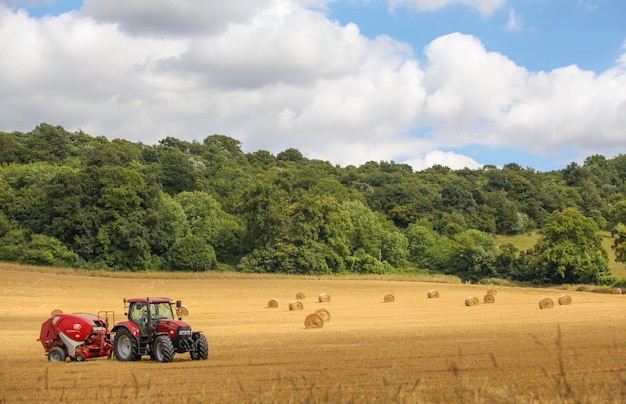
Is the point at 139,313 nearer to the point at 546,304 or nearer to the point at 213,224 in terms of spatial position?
the point at 546,304

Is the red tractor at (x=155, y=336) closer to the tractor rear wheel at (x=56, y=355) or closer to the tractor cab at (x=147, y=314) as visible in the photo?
the tractor cab at (x=147, y=314)

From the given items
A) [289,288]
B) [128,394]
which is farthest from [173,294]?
[128,394]

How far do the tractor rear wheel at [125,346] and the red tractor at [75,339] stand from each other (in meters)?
0.68

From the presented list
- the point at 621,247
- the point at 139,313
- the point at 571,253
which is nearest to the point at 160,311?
the point at 139,313

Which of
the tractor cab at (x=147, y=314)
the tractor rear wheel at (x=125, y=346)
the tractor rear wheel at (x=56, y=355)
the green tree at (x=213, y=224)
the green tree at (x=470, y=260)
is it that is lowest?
the tractor rear wheel at (x=56, y=355)


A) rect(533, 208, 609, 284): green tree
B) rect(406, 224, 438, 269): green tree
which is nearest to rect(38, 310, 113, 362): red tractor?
rect(533, 208, 609, 284): green tree

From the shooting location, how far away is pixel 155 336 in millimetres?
18938

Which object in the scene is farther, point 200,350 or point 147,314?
point 147,314

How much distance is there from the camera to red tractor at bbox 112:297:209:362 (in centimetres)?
1828

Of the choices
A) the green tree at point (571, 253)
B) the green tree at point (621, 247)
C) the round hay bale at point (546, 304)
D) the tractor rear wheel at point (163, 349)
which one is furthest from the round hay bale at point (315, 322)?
the green tree at point (621, 247)

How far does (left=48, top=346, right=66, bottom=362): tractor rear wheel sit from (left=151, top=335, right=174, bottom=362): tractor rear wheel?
121 inches

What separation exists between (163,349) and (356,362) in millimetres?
5525

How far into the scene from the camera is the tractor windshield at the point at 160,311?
19258 millimetres

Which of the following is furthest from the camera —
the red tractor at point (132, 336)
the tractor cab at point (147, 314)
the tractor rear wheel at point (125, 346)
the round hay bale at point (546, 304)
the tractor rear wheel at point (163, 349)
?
the round hay bale at point (546, 304)
